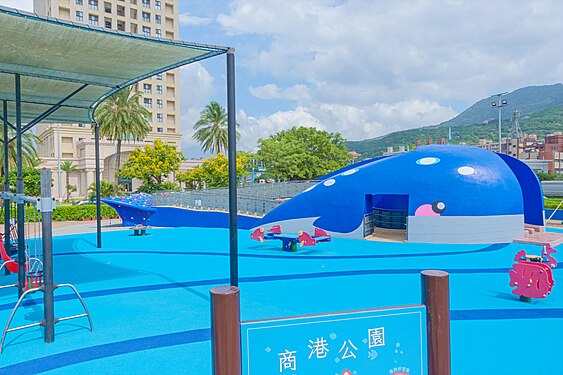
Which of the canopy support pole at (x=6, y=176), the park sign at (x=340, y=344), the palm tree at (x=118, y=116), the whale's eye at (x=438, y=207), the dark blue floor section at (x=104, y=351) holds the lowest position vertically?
the dark blue floor section at (x=104, y=351)

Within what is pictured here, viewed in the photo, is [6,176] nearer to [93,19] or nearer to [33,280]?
[33,280]

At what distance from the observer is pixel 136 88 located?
72.4 metres

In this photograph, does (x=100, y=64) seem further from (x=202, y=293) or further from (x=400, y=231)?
(x=400, y=231)

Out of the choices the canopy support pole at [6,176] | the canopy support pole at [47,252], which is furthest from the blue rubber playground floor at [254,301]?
the canopy support pole at [6,176]

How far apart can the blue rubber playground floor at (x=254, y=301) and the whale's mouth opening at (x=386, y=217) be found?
319cm

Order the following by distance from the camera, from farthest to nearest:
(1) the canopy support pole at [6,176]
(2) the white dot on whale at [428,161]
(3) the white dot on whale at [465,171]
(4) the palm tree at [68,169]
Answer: (4) the palm tree at [68,169], (2) the white dot on whale at [428,161], (3) the white dot on whale at [465,171], (1) the canopy support pole at [6,176]

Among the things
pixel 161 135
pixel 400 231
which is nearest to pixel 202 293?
pixel 400 231

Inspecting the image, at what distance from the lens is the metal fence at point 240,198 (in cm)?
2620

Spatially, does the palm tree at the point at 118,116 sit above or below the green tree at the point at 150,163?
above

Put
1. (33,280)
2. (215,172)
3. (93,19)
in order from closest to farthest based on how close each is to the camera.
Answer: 1. (33,280)
2. (215,172)
3. (93,19)

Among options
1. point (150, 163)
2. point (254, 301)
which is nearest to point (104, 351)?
point (254, 301)

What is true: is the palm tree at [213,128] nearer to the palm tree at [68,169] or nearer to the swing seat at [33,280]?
the palm tree at [68,169]

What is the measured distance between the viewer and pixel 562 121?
164m

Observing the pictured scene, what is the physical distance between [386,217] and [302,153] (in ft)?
78.9
